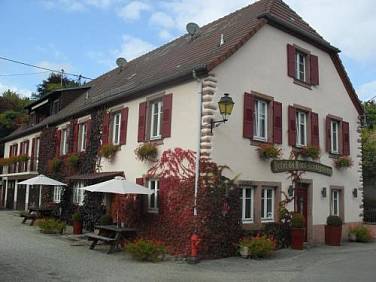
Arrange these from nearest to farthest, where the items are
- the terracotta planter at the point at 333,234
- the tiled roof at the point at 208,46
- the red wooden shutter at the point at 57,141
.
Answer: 1. the tiled roof at the point at 208,46
2. the terracotta planter at the point at 333,234
3. the red wooden shutter at the point at 57,141

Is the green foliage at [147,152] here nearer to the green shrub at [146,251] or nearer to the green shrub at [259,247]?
the green shrub at [146,251]

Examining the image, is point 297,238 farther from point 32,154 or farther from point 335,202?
point 32,154

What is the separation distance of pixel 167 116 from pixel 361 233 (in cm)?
910

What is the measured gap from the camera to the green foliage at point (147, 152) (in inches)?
618

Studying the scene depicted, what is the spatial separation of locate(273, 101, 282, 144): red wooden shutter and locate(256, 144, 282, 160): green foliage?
52 centimetres

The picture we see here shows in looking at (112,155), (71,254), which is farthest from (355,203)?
(71,254)

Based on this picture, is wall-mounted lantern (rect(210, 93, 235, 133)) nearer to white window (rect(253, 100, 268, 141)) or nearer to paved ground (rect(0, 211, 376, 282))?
white window (rect(253, 100, 268, 141))

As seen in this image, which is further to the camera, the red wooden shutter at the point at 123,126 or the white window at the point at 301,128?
the red wooden shutter at the point at 123,126

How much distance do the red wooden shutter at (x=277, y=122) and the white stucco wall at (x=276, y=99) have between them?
312mm

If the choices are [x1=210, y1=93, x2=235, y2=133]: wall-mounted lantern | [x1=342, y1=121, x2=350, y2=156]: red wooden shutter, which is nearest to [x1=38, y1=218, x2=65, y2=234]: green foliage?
[x1=210, y1=93, x2=235, y2=133]: wall-mounted lantern

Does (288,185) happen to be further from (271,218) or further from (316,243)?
(316,243)

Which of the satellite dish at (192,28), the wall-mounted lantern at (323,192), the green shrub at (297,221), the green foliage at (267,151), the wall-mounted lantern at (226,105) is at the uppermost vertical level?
the satellite dish at (192,28)

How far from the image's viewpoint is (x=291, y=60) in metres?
17.4

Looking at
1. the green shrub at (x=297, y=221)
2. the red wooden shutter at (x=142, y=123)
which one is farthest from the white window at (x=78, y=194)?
the green shrub at (x=297, y=221)
